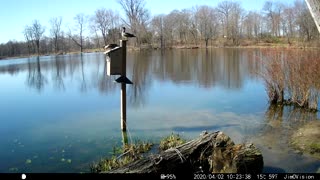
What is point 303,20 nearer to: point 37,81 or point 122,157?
point 37,81

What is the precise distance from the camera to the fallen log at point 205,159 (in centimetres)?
566

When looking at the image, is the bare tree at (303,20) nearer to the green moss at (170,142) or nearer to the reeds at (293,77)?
the reeds at (293,77)

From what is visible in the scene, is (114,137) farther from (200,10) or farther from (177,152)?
(200,10)

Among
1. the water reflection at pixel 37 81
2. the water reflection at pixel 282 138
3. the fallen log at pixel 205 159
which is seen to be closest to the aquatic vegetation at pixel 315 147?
the water reflection at pixel 282 138

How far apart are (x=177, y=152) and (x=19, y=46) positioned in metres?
80.7

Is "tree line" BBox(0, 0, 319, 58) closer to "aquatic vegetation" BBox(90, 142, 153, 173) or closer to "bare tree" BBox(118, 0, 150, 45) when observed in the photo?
"bare tree" BBox(118, 0, 150, 45)

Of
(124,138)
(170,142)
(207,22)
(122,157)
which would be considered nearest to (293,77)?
(170,142)

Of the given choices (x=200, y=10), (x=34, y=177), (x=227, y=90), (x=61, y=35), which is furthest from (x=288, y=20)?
(x=34, y=177)

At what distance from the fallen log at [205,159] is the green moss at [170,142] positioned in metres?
1.43

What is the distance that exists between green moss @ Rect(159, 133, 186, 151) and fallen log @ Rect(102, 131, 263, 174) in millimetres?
1429

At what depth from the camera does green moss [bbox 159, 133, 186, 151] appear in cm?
778

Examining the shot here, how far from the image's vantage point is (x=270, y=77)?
13039 mm

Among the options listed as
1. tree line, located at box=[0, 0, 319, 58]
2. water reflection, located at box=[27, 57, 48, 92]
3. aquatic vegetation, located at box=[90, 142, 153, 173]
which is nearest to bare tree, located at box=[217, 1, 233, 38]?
tree line, located at box=[0, 0, 319, 58]

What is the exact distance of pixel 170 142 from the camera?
7.97 meters
